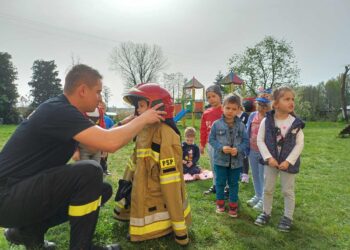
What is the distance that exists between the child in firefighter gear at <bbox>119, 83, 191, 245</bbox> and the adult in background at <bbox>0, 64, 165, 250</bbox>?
1.72ft

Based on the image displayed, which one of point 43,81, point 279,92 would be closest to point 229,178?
point 279,92

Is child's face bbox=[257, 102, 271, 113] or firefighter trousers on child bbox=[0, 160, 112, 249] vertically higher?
child's face bbox=[257, 102, 271, 113]

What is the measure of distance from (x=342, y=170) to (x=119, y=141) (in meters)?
7.29

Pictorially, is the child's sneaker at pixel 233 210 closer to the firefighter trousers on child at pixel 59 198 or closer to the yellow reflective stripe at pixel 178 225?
the yellow reflective stripe at pixel 178 225

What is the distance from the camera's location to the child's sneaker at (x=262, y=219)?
12.9ft

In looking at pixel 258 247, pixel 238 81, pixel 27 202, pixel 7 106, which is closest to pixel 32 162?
pixel 27 202

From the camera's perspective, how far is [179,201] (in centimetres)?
315

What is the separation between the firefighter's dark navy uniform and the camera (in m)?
2.54

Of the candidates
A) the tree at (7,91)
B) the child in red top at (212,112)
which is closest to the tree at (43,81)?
the tree at (7,91)

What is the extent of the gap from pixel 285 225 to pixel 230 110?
1709 mm

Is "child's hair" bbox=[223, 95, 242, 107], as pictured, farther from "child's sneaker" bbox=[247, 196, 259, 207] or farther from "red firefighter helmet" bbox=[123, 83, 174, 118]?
"child's sneaker" bbox=[247, 196, 259, 207]

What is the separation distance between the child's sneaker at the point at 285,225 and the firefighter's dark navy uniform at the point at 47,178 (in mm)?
2401

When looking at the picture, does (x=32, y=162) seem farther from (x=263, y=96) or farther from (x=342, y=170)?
(x=342, y=170)

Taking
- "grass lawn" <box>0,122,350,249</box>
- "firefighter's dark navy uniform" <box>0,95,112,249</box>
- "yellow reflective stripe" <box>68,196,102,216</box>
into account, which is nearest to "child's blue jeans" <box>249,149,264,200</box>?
"grass lawn" <box>0,122,350,249</box>
